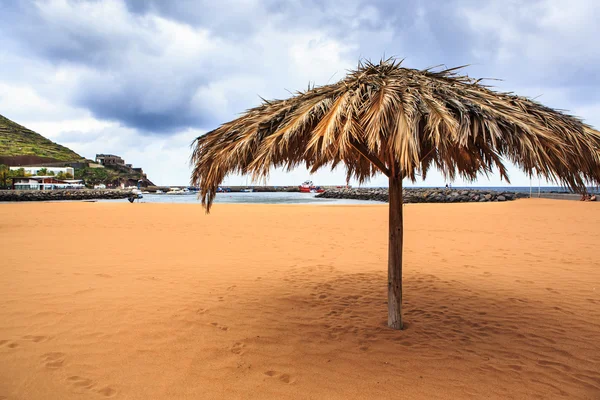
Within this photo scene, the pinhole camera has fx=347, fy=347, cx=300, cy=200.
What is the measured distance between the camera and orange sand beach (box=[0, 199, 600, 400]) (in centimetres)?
315

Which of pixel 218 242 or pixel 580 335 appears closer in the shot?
pixel 580 335

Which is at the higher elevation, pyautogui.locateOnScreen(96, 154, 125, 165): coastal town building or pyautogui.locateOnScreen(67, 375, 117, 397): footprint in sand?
pyautogui.locateOnScreen(96, 154, 125, 165): coastal town building

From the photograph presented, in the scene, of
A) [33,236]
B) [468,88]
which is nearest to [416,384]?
[468,88]

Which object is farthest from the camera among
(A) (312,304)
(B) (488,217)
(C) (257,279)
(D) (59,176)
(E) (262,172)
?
(D) (59,176)

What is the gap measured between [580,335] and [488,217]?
46.6 ft

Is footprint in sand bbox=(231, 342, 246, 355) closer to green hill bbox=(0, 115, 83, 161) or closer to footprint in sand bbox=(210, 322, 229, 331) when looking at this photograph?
footprint in sand bbox=(210, 322, 229, 331)

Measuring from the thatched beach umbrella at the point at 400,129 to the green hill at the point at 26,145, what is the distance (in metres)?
156

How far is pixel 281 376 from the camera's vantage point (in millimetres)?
3270

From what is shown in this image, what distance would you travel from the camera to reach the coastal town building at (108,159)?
146 meters

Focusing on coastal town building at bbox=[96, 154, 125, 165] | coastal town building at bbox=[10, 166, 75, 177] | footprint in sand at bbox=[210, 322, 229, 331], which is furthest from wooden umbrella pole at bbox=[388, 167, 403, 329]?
coastal town building at bbox=[96, 154, 125, 165]

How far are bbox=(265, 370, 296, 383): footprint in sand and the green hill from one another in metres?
156

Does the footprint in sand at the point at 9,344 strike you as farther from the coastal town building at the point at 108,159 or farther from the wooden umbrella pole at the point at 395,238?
the coastal town building at the point at 108,159

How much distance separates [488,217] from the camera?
17062mm

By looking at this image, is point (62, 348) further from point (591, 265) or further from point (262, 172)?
point (591, 265)
